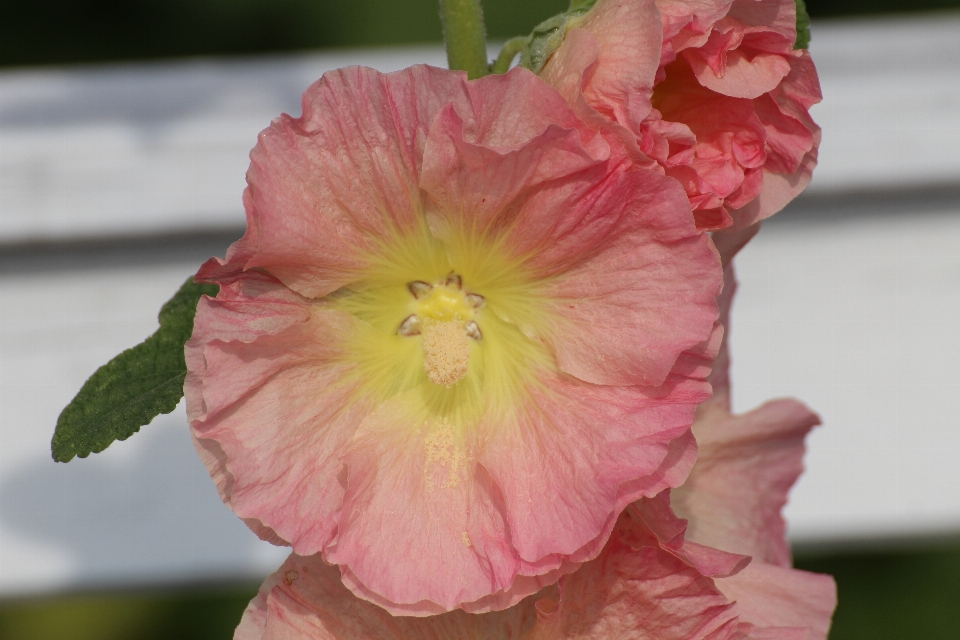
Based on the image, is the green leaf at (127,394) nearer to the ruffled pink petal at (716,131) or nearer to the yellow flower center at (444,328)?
the yellow flower center at (444,328)

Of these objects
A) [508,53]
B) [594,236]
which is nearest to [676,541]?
[594,236]

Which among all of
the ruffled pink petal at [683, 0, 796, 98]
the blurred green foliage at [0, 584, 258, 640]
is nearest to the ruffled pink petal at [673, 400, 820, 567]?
the ruffled pink petal at [683, 0, 796, 98]

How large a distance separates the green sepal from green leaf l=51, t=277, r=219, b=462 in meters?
0.20

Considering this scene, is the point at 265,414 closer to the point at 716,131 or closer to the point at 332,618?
the point at 332,618

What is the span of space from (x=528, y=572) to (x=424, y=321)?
15cm

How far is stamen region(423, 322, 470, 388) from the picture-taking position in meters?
0.48

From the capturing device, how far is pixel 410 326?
1.72 ft

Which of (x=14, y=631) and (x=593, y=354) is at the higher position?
(x=593, y=354)

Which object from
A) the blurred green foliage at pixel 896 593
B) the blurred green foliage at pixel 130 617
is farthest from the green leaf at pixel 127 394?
the blurred green foliage at pixel 896 593

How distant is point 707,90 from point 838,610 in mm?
1339

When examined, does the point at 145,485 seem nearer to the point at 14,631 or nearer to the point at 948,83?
the point at 14,631

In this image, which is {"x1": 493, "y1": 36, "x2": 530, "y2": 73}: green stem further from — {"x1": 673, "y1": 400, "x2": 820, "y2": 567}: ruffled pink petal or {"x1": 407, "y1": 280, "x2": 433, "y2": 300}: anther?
{"x1": 673, "y1": 400, "x2": 820, "y2": 567}: ruffled pink petal

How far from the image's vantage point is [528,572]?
16.7 inches

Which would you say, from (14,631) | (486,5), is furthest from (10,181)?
(486,5)
